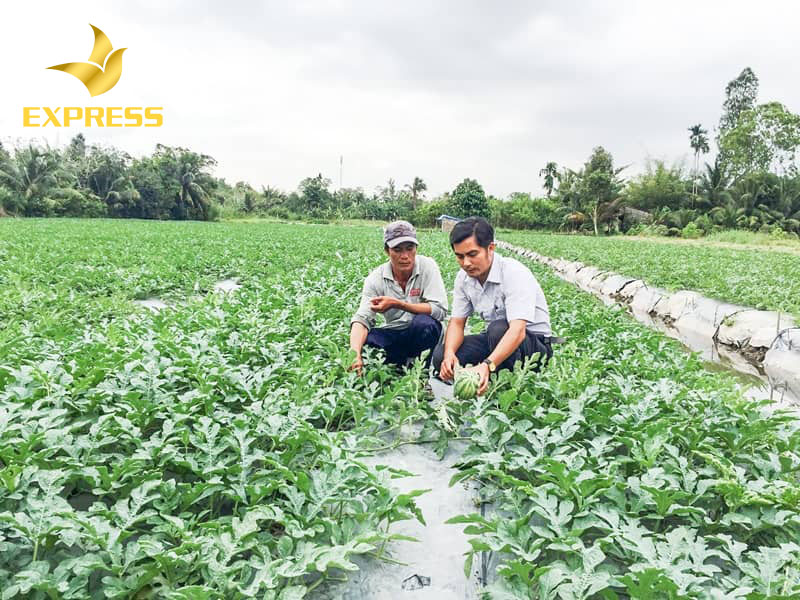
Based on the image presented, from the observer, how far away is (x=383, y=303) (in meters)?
4.00

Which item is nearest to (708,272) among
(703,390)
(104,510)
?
(703,390)

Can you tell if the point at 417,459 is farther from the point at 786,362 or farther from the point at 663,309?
the point at 663,309

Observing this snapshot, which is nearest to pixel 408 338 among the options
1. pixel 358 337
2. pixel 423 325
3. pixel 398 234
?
pixel 423 325

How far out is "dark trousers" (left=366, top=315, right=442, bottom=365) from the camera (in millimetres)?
4387

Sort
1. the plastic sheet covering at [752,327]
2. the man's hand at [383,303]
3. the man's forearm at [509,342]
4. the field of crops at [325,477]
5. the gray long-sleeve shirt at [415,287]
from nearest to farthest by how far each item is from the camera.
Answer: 1. the field of crops at [325,477]
2. the man's forearm at [509,342]
3. the man's hand at [383,303]
4. the gray long-sleeve shirt at [415,287]
5. the plastic sheet covering at [752,327]

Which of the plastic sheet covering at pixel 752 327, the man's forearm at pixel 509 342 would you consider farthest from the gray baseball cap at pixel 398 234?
the plastic sheet covering at pixel 752 327

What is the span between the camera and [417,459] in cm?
316

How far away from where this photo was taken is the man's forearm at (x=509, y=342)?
3.44 meters

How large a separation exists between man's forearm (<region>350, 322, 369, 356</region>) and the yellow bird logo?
A: 11.5 m

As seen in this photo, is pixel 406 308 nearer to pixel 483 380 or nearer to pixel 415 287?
pixel 415 287

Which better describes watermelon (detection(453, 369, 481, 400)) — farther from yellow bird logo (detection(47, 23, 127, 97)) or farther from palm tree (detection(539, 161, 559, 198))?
palm tree (detection(539, 161, 559, 198))

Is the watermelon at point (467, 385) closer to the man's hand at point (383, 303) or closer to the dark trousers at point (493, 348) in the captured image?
the dark trousers at point (493, 348)

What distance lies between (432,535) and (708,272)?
35.2ft

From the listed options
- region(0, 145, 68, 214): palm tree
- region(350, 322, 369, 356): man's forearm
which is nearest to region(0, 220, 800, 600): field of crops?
region(350, 322, 369, 356): man's forearm
